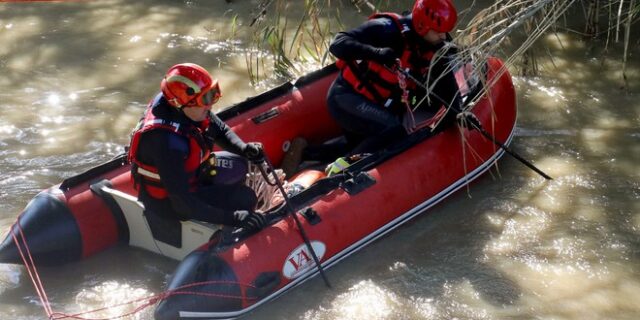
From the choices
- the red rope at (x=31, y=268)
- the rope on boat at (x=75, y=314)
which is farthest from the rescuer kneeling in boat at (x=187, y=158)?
the red rope at (x=31, y=268)

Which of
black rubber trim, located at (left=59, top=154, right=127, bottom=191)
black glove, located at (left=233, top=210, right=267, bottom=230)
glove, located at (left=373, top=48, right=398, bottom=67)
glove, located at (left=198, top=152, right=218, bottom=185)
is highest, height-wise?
glove, located at (left=373, top=48, right=398, bottom=67)

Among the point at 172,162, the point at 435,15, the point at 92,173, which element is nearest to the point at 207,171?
the point at 172,162

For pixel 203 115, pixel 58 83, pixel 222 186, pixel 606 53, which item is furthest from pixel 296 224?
pixel 606 53

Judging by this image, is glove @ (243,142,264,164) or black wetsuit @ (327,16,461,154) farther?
black wetsuit @ (327,16,461,154)

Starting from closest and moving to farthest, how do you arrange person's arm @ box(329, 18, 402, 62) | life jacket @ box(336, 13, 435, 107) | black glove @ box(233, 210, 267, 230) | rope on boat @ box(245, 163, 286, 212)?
1. black glove @ box(233, 210, 267, 230)
2. rope on boat @ box(245, 163, 286, 212)
3. person's arm @ box(329, 18, 402, 62)
4. life jacket @ box(336, 13, 435, 107)

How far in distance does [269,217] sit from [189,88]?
80 cm

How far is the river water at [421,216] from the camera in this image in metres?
4.54

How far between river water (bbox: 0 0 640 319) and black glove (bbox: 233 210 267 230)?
1.38 feet

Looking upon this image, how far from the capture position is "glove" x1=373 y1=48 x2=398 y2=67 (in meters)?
4.97

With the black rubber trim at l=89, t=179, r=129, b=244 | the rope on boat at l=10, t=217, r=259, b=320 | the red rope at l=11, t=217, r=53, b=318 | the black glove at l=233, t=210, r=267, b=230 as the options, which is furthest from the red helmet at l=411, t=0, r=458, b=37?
the red rope at l=11, t=217, r=53, b=318

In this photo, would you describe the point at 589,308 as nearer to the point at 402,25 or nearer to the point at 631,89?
the point at 402,25

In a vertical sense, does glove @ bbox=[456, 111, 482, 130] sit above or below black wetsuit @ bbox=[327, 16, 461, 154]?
below

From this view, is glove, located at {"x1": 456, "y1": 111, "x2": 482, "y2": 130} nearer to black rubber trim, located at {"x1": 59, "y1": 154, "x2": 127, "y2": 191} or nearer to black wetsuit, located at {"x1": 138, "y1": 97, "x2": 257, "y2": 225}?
black wetsuit, located at {"x1": 138, "y1": 97, "x2": 257, "y2": 225}

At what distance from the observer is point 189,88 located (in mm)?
4219
